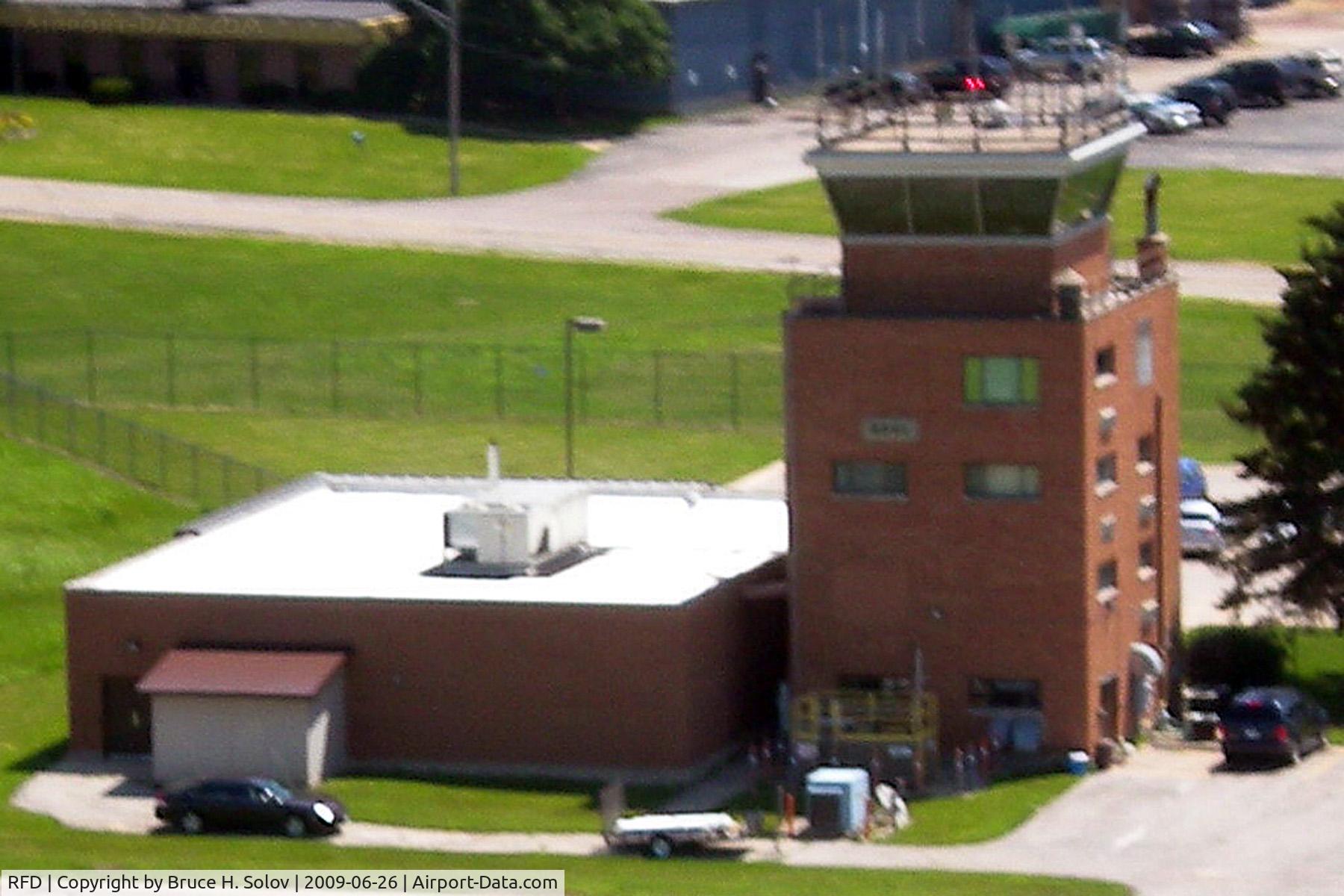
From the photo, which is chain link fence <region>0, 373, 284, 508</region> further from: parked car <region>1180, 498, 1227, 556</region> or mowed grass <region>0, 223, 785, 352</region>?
parked car <region>1180, 498, 1227, 556</region>

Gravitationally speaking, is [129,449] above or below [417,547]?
below

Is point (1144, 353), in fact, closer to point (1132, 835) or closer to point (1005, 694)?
point (1005, 694)

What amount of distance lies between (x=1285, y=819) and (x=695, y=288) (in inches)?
2240

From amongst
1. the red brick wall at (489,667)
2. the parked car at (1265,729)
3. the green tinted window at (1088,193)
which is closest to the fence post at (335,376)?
the red brick wall at (489,667)

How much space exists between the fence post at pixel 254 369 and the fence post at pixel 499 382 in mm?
7129

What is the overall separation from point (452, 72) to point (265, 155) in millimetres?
9907

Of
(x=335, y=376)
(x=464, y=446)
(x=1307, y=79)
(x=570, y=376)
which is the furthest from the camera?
(x=1307, y=79)

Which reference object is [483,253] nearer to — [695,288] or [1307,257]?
[695,288]

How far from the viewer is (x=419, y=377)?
11400 centimetres

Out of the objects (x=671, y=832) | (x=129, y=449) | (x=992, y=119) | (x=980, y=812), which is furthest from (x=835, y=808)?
(x=129, y=449)

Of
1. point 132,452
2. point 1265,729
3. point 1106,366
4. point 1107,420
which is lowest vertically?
point 132,452

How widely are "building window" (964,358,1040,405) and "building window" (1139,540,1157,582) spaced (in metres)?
5.98

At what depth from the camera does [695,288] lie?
124 m

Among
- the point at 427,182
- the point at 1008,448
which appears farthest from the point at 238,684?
the point at 427,182
